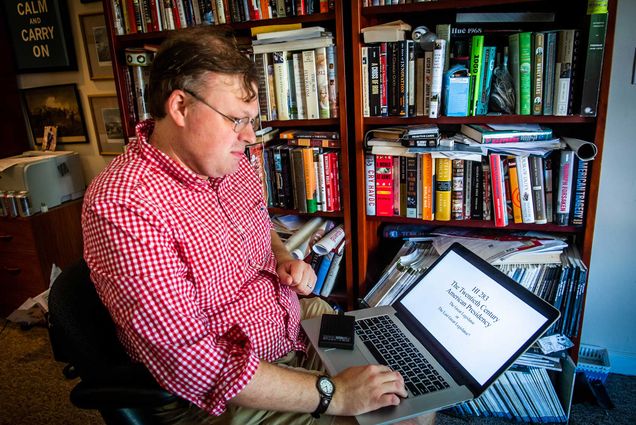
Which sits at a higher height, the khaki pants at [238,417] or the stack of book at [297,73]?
the stack of book at [297,73]

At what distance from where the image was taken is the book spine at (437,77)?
→ 4.72 ft

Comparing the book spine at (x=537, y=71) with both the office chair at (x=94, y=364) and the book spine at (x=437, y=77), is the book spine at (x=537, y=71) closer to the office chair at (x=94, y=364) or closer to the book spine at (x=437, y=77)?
the book spine at (x=437, y=77)

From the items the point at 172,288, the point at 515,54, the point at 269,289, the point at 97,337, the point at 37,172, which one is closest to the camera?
the point at 172,288

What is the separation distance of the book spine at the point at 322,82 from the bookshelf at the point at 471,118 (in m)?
0.10

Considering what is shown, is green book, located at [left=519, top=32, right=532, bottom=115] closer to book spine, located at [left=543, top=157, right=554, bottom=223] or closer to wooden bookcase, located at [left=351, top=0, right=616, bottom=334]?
wooden bookcase, located at [left=351, top=0, right=616, bottom=334]

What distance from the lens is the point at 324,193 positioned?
1.73m

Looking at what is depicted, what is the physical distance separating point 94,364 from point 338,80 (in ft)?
3.86

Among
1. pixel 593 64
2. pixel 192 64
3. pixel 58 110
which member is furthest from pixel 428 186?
pixel 58 110

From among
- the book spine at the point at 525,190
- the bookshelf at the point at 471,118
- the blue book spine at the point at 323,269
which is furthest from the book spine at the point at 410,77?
the blue book spine at the point at 323,269

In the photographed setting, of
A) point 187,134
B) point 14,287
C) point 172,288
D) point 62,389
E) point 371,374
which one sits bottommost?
point 62,389

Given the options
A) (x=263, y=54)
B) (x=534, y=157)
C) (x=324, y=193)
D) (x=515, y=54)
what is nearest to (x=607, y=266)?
(x=534, y=157)

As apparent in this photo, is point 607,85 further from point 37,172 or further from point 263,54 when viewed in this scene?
point 37,172

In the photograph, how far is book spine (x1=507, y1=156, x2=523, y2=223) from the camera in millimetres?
1473

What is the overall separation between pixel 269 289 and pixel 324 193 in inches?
27.3
